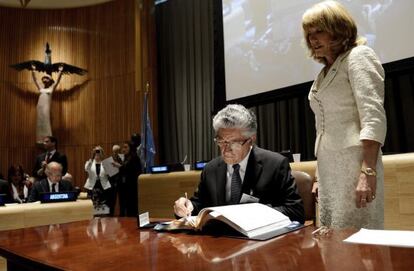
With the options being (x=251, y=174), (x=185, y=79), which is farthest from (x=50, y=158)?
(x=251, y=174)

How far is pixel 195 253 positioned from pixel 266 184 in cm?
76

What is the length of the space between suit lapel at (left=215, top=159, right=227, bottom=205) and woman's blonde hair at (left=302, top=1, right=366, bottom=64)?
66 cm

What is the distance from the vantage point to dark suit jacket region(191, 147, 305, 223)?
5.38 ft

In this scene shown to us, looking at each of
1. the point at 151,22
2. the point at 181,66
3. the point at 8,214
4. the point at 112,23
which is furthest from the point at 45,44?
the point at 8,214

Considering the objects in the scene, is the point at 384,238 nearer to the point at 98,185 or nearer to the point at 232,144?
the point at 232,144

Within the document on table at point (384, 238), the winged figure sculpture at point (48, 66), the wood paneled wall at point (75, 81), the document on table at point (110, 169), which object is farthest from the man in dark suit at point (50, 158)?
the document on table at point (384, 238)

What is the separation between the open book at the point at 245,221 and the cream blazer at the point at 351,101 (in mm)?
437

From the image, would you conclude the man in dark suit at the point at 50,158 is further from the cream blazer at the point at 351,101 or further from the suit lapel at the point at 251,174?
the cream blazer at the point at 351,101

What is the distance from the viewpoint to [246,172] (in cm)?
175

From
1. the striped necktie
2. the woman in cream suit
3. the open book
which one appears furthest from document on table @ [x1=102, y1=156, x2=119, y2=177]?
the open book

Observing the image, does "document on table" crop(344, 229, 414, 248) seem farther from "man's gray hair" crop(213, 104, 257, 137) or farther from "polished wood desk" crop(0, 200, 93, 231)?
"polished wood desk" crop(0, 200, 93, 231)

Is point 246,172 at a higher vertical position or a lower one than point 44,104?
lower

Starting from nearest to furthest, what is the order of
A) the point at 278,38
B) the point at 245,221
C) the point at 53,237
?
the point at 245,221
the point at 53,237
the point at 278,38

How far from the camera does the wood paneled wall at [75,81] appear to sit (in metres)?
8.30
